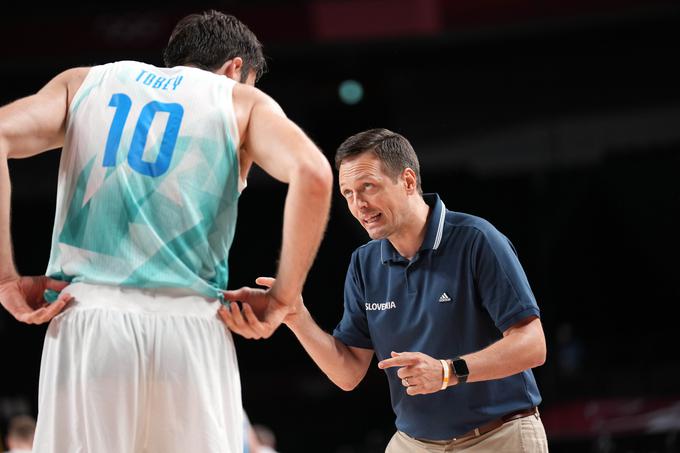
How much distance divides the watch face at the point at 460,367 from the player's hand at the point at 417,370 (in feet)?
0.25

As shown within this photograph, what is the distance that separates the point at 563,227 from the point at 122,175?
1054 cm

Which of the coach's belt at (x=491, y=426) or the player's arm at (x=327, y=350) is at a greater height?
the player's arm at (x=327, y=350)

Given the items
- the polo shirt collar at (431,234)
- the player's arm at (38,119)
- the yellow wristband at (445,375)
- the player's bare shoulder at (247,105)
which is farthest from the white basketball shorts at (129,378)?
the polo shirt collar at (431,234)

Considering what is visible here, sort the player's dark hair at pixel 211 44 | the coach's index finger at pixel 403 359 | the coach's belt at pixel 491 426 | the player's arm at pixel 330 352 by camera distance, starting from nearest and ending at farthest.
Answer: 1. the player's dark hair at pixel 211 44
2. the coach's index finger at pixel 403 359
3. the coach's belt at pixel 491 426
4. the player's arm at pixel 330 352

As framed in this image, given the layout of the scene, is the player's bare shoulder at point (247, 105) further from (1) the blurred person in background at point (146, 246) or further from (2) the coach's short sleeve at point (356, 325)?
(2) the coach's short sleeve at point (356, 325)

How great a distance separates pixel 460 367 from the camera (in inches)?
126

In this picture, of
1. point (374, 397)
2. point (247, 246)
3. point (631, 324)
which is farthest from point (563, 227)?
point (247, 246)

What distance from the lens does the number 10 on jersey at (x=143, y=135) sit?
257 centimetres

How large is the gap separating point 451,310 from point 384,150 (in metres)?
0.72

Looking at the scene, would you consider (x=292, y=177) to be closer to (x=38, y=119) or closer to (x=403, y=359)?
(x=38, y=119)

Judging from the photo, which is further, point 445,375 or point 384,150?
point 384,150

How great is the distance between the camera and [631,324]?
481 inches

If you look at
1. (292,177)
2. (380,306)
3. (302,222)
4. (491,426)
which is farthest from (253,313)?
(491,426)

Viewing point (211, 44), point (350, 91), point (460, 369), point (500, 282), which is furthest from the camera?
point (350, 91)
